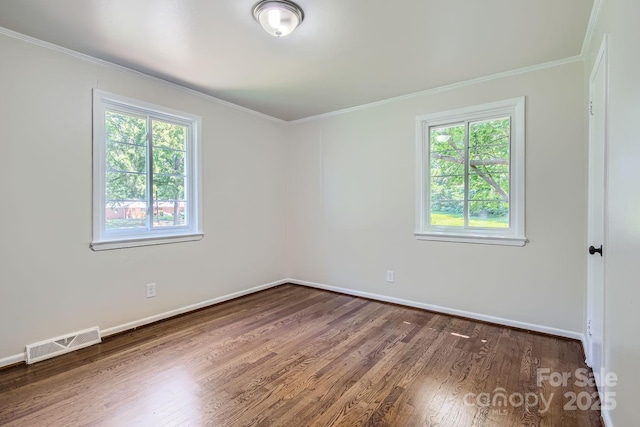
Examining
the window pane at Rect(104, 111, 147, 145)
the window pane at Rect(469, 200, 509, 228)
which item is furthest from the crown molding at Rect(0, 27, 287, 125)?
the window pane at Rect(469, 200, 509, 228)

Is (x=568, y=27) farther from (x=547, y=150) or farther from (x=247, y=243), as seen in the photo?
(x=247, y=243)

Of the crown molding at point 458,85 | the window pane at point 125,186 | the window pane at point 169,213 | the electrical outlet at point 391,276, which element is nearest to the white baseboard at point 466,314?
the electrical outlet at point 391,276

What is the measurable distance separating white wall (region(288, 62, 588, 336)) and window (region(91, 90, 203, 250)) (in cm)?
164

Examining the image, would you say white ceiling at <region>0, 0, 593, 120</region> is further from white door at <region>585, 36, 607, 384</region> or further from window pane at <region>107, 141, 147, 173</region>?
window pane at <region>107, 141, 147, 173</region>

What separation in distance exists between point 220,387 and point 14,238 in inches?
76.1

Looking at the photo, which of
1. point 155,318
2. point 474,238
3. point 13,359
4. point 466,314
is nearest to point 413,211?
point 474,238

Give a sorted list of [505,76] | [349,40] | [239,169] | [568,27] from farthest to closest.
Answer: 1. [239,169]
2. [505,76]
3. [349,40]
4. [568,27]

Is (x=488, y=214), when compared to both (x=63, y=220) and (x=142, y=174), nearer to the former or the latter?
(x=142, y=174)

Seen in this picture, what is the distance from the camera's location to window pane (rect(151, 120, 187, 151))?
3.23 metres

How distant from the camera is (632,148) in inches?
49.7

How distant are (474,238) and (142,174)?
137 inches

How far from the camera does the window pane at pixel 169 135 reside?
3.23 m

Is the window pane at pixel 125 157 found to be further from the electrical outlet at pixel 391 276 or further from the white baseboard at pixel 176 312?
the electrical outlet at pixel 391 276

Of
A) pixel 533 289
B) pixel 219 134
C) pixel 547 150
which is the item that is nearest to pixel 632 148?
pixel 547 150
